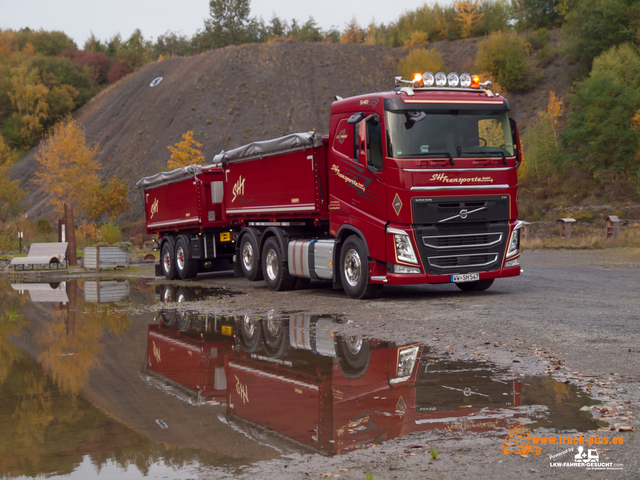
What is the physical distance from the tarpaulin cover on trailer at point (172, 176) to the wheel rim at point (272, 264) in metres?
4.80

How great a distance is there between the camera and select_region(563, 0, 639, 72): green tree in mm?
68688

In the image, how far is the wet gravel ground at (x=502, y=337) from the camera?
13.9 feet

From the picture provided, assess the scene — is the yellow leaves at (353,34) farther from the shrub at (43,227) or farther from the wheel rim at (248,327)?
the wheel rim at (248,327)

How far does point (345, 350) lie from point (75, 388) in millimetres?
3255

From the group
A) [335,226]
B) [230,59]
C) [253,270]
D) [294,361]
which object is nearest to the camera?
[294,361]

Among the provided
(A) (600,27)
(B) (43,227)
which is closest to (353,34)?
(A) (600,27)

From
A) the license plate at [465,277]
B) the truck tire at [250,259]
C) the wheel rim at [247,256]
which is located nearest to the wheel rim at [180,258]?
the truck tire at [250,259]

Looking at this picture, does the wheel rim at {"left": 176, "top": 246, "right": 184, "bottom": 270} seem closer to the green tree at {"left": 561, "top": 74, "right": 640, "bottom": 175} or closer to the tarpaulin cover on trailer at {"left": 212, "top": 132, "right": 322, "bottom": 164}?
the tarpaulin cover on trailer at {"left": 212, "top": 132, "right": 322, "bottom": 164}

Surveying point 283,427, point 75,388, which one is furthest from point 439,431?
point 75,388

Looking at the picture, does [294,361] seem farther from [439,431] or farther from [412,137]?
[412,137]

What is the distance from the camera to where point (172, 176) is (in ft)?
73.8

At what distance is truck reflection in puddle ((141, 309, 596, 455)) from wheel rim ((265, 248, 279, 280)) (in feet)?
23.1

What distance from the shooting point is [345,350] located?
331 inches

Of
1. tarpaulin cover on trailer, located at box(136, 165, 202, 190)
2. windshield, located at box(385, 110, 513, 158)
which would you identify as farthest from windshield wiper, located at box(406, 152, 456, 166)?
tarpaulin cover on trailer, located at box(136, 165, 202, 190)
